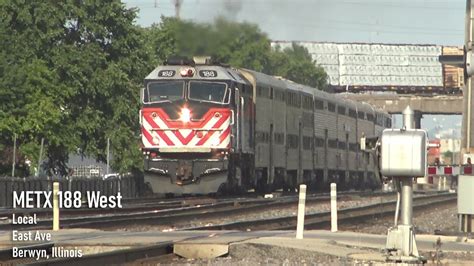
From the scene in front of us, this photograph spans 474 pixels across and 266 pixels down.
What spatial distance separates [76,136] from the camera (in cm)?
5903

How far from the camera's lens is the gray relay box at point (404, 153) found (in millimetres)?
15961

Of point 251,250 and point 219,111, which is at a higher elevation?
point 219,111

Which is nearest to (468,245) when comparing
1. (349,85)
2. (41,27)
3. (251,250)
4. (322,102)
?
(251,250)

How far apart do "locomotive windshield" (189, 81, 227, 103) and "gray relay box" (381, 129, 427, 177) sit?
75.3ft

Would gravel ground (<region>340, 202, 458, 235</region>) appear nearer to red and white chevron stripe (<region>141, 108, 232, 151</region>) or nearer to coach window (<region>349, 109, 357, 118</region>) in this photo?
red and white chevron stripe (<region>141, 108, 232, 151</region>)

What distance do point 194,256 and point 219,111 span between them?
838 inches

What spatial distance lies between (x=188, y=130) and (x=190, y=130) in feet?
0.22

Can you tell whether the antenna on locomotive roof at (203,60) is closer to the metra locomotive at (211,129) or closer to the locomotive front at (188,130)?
the metra locomotive at (211,129)

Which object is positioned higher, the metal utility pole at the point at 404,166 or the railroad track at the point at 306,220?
the metal utility pole at the point at 404,166

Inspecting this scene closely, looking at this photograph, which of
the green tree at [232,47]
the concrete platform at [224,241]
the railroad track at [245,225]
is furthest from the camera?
the green tree at [232,47]

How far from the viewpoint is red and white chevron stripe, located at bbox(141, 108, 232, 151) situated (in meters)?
38.6

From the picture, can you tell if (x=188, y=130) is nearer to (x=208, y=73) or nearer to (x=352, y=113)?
(x=208, y=73)

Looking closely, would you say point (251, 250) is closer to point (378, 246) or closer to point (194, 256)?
→ point (194, 256)

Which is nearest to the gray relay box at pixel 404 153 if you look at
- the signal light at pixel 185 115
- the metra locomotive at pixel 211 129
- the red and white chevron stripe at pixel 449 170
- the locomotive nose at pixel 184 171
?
the red and white chevron stripe at pixel 449 170
